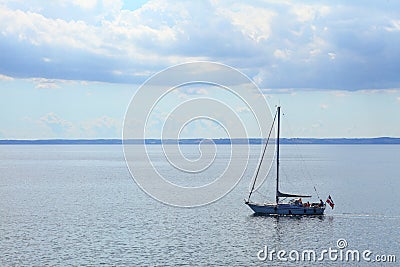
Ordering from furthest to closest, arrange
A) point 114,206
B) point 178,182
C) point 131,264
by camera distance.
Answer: point 178,182
point 114,206
point 131,264

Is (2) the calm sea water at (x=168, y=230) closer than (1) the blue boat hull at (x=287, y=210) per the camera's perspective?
Yes

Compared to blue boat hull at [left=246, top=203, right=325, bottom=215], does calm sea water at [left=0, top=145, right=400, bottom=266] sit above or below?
below

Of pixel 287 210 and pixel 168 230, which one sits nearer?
pixel 168 230

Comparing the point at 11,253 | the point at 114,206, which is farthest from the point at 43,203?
the point at 11,253

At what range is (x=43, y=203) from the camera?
364 ft

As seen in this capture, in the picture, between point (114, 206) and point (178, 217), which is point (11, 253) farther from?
point (114, 206)

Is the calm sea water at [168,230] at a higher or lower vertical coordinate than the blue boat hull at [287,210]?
lower

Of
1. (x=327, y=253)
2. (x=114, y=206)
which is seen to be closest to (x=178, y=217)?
(x=114, y=206)

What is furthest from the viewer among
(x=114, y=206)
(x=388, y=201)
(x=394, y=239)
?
(x=388, y=201)

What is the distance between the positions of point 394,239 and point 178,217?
32.7 meters

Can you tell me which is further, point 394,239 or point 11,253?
point 394,239

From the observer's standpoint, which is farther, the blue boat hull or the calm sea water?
the blue boat hull

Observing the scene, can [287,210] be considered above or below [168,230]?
above

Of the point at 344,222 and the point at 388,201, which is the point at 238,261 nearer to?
the point at 344,222
